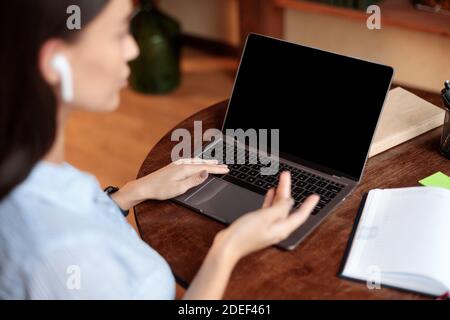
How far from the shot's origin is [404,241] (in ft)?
3.05

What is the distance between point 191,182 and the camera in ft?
3.63

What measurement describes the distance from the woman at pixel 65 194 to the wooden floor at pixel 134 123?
1.55 m

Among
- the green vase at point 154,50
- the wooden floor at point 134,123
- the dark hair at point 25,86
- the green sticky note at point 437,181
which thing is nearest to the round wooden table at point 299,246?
the green sticky note at point 437,181

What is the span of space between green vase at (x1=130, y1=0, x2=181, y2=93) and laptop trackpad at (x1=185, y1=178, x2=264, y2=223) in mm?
1994

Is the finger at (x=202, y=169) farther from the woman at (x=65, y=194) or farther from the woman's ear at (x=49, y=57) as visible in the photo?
the woman's ear at (x=49, y=57)

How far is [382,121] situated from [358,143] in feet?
0.72

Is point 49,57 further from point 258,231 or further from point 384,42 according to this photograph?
point 384,42

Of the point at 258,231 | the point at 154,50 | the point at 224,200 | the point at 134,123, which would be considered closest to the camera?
the point at 258,231

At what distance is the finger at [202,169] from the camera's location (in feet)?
3.67

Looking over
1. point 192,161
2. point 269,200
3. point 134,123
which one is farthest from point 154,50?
point 269,200

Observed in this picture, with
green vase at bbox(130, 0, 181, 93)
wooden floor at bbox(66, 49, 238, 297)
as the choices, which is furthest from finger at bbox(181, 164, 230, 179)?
green vase at bbox(130, 0, 181, 93)

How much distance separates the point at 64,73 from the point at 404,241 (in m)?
0.59

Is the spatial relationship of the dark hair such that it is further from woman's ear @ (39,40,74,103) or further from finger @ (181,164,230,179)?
finger @ (181,164,230,179)

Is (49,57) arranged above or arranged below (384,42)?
above
